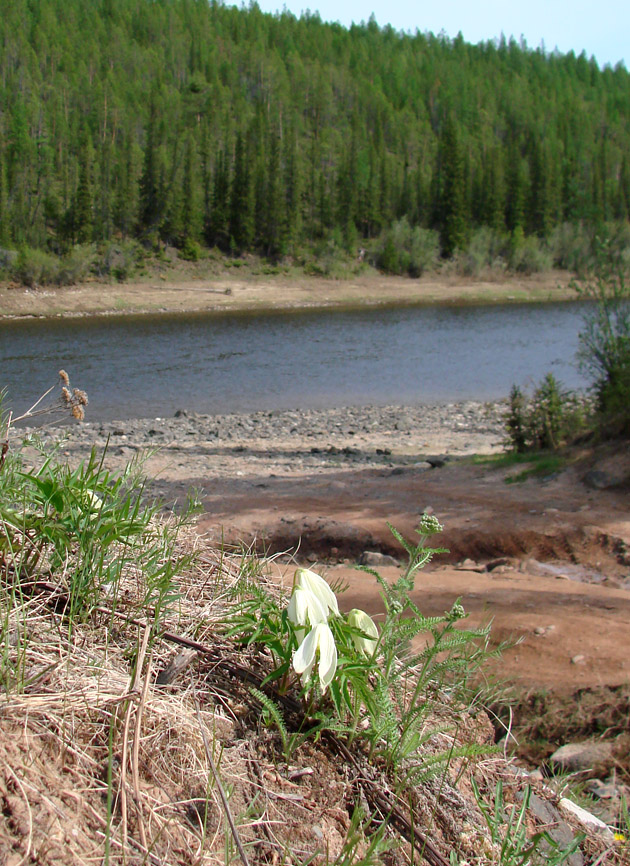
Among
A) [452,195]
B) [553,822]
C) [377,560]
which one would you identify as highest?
[452,195]

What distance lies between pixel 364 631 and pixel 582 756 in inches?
70.6

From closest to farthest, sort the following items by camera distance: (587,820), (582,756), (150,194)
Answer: (587,820) < (582,756) < (150,194)

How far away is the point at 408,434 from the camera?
15875 millimetres

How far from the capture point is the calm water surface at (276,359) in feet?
71.4

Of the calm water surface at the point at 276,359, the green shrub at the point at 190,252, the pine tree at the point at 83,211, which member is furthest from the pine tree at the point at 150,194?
the calm water surface at the point at 276,359

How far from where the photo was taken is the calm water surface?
2175 centimetres

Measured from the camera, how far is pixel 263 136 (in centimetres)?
8156

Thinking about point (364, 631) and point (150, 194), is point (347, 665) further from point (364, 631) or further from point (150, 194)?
point (150, 194)

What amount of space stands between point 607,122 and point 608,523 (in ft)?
424

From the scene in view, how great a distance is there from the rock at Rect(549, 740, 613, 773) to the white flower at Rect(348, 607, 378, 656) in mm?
1569

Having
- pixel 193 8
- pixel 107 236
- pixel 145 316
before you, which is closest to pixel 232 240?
pixel 107 236

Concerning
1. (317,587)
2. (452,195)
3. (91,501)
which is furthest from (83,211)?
(317,587)

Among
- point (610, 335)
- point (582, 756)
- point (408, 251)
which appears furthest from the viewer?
point (408, 251)

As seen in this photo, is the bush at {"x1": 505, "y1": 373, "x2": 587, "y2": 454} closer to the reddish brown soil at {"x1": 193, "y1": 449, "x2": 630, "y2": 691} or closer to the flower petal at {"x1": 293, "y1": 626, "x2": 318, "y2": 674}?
the reddish brown soil at {"x1": 193, "y1": 449, "x2": 630, "y2": 691}
